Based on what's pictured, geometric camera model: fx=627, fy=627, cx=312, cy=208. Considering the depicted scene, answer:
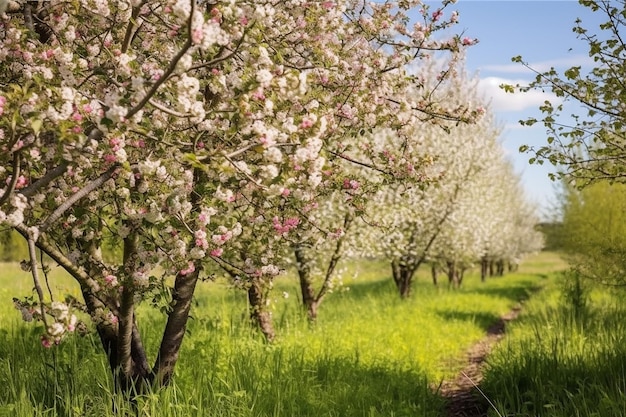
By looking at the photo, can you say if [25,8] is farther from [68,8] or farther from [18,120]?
[18,120]

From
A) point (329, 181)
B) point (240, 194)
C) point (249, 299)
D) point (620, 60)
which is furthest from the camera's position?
point (249, 299)

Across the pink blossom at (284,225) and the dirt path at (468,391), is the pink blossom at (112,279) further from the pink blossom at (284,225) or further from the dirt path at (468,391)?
the dirt path at (468,391)

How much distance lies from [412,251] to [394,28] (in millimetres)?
12629

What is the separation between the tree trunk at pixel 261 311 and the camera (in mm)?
10141

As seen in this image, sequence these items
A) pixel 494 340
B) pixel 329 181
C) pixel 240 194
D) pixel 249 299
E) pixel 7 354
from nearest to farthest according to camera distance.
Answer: pixel 240 194
pixel 329 181
pixel 7 354
pixel 249 299
pixel 494 340

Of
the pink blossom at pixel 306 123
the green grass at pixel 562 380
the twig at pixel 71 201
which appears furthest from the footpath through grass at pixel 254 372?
the pink blossom at pixel 306 123

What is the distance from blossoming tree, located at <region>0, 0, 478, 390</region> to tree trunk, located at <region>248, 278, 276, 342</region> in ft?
12.0

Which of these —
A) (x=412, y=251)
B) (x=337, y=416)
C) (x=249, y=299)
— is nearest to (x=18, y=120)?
(x=337, y=416)

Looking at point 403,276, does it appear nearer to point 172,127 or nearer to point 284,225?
point 284,225

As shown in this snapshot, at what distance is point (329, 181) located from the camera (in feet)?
21.6

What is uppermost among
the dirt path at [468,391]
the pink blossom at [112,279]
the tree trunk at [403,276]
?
the pink blossom at [112,279]

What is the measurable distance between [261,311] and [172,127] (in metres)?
5.96

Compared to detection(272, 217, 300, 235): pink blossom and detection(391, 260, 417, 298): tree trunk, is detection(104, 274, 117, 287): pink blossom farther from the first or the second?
Result: detection(391, 260, 417, 298): tree trunk

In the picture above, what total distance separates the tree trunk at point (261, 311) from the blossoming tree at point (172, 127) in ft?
12.0
